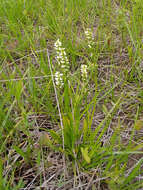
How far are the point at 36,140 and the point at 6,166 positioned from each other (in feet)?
0.85

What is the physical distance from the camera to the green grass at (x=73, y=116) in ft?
3.68

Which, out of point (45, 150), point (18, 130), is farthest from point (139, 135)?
point (18, 130)

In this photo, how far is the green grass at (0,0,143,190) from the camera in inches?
44.2

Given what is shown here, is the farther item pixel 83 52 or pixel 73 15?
pixel 73 15

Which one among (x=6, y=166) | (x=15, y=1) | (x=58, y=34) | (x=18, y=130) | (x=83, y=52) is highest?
(x=15, y=1)

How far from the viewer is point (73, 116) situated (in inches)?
45.0

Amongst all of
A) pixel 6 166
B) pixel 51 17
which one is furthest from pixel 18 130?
pixel 51 17

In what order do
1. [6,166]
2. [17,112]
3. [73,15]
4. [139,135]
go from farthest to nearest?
[73,15] → [17,112] → [139,135] → [6,166]

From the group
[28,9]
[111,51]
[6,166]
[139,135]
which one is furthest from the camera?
[28,9]

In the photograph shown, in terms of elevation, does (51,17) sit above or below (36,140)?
above

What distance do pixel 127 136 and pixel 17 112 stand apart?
2.88ft

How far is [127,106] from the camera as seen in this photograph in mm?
1555

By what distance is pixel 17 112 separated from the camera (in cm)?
155

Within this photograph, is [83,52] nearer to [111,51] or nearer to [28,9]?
[111,51]
